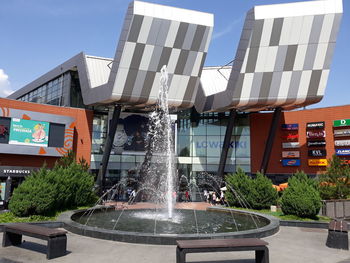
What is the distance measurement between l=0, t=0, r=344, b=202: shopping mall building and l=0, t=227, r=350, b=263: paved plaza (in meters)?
19.2

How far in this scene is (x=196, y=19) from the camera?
87.8 feet

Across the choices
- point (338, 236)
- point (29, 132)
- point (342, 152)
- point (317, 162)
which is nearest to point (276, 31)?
point (342, 152)

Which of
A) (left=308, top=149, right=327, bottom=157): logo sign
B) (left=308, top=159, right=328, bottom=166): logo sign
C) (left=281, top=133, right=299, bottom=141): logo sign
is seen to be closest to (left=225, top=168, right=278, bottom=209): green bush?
(left=308, top=159, right=328, bottom=166): logo sign

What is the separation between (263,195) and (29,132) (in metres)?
22.6

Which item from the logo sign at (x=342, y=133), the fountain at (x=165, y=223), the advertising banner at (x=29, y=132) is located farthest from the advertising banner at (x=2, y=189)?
the logo sign at (x=342, y=133)

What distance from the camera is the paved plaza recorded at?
26.7 ft

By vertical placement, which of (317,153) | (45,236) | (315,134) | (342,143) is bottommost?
(45,236)

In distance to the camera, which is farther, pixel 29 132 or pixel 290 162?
pixel 290 162

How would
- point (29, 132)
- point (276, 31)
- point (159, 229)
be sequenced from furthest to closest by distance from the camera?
point (29, 132) < point (276, 31) < point (159, 229)

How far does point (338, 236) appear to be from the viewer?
9984 millimetres

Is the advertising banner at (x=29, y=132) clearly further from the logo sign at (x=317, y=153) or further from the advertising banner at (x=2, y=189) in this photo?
the logo sign at (x=317, y=153)

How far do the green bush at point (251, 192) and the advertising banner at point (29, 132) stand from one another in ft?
63.1

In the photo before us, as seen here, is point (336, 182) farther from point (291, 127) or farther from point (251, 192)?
point (291, 127)

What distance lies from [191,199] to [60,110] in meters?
18.1
